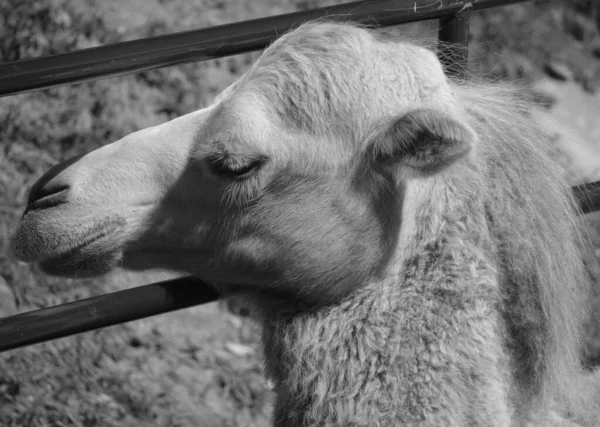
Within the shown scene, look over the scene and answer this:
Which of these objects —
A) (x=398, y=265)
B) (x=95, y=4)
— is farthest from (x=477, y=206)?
(x=95, y=4)

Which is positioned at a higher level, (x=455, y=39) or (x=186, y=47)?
(x=186, y=47)

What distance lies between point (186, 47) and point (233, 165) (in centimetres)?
44

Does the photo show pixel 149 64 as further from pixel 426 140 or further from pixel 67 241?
pixel 426 140

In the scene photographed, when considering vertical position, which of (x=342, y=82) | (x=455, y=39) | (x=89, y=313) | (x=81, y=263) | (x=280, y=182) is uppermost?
(x=342, y=82)

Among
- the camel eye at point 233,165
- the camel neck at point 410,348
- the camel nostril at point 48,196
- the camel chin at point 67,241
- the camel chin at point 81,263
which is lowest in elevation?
the camel neck at point 410,348

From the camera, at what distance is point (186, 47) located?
2373 mm

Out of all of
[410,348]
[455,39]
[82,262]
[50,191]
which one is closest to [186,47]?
[50,191]

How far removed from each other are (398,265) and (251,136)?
0.49 m

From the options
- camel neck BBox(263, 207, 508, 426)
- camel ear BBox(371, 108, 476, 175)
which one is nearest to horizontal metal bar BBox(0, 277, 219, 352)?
camel neck BBox(263, 207, 508, 426)

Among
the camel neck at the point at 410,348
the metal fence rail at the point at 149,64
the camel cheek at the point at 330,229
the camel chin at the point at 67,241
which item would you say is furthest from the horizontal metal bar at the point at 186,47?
the camel neck at the point at 410,348

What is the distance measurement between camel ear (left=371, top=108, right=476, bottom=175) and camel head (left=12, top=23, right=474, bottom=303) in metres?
0.04

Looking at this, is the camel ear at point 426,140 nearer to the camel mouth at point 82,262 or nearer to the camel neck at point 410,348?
the camel neck at point 410,348

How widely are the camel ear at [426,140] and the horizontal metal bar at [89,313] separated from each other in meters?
0.71

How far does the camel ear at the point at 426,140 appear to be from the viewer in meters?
2.01
